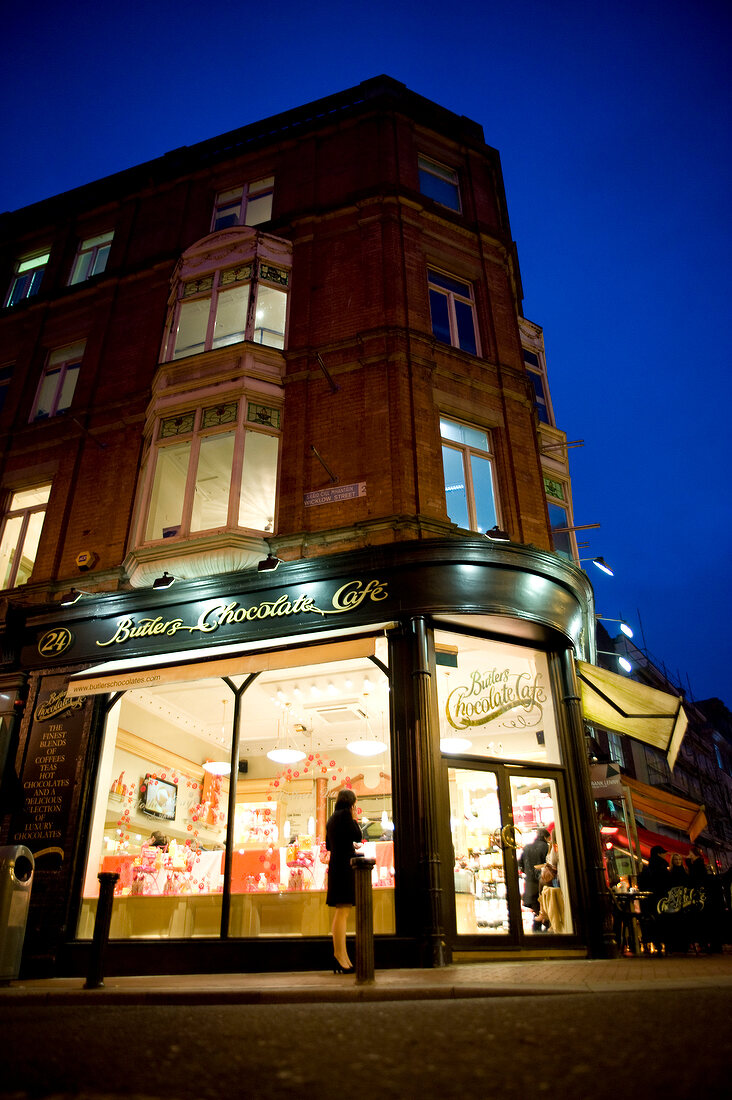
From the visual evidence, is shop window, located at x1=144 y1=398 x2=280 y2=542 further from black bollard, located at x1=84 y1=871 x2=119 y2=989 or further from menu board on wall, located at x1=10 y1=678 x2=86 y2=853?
black bollard, located at x1=84 y1=871 x2=119 y2=989

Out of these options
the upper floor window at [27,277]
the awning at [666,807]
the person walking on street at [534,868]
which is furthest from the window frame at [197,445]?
the awning at [666,807]

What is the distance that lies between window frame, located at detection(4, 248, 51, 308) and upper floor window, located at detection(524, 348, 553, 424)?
12.6m

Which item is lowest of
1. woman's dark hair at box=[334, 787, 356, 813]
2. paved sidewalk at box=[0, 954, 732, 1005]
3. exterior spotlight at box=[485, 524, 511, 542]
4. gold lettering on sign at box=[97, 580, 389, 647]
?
paved sidewalk at box=[0, 954, 732, 1005]

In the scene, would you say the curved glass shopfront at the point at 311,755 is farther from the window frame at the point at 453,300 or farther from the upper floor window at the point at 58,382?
the upper floor window at the point at 58,382

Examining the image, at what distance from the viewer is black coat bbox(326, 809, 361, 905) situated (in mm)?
7543

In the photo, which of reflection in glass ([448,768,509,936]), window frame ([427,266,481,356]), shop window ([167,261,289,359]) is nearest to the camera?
reflection in glass ([448,768,509,936])

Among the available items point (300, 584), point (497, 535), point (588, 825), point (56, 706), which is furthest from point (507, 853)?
point (56, 706)

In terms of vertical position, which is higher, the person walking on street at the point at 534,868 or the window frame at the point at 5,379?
the window frame at the point at 5,379

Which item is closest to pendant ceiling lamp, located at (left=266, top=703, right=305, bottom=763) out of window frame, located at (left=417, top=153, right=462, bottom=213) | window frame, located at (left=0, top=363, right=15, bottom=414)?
window frame, located at (left=0, top=363, right=15, bottom=414)

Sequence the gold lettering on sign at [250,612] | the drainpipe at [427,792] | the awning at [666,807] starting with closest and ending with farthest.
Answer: the drainpipe at [427,792] < the gold lettering on sign at [250,612] < the awning at [666,807]

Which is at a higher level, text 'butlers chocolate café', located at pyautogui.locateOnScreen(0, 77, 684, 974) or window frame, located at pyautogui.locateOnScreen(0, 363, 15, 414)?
window frame, located at pyautogui.locateOnScreen(0, 363, 15, 414)

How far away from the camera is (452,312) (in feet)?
46.5

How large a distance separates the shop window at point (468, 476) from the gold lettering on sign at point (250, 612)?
2.59m

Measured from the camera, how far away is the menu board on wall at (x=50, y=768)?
34.4 feet
